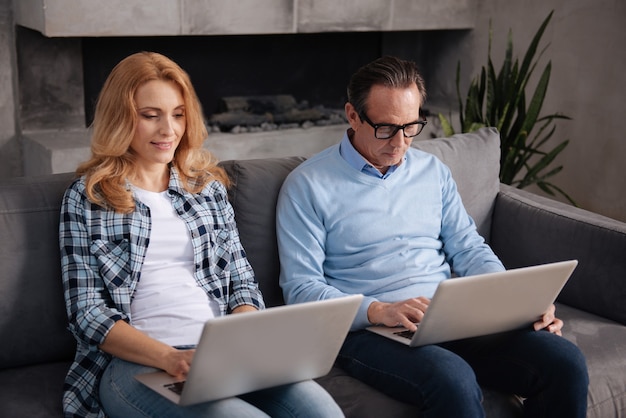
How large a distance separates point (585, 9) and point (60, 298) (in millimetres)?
2931

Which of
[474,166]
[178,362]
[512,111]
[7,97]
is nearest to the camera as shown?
[178,362]

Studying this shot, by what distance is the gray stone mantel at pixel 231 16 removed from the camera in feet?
11.8

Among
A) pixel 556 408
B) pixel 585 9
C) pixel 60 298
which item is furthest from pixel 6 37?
pixel 556 408

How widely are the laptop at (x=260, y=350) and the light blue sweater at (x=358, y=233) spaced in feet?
1.18

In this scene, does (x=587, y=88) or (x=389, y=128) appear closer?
(x=389, y=128)

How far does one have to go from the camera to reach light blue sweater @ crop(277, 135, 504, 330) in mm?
1996

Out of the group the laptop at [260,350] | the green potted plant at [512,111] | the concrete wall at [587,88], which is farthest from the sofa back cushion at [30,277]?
the concrete wall at [587,88]

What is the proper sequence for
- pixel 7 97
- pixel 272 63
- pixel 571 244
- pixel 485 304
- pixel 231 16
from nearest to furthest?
pixel 485 304
pixel 571 244
pixel 7 97
pixel 231 16
pixel 272 63

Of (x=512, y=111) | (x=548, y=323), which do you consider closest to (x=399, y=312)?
(x=548, y=323)

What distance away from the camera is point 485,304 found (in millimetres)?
1726

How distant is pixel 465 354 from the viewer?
1934 millimetres

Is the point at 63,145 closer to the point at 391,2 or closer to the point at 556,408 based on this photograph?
the point at 391,2

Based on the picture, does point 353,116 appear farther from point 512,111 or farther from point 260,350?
Answer: point 512,111

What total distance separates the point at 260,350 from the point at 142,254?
423mm
